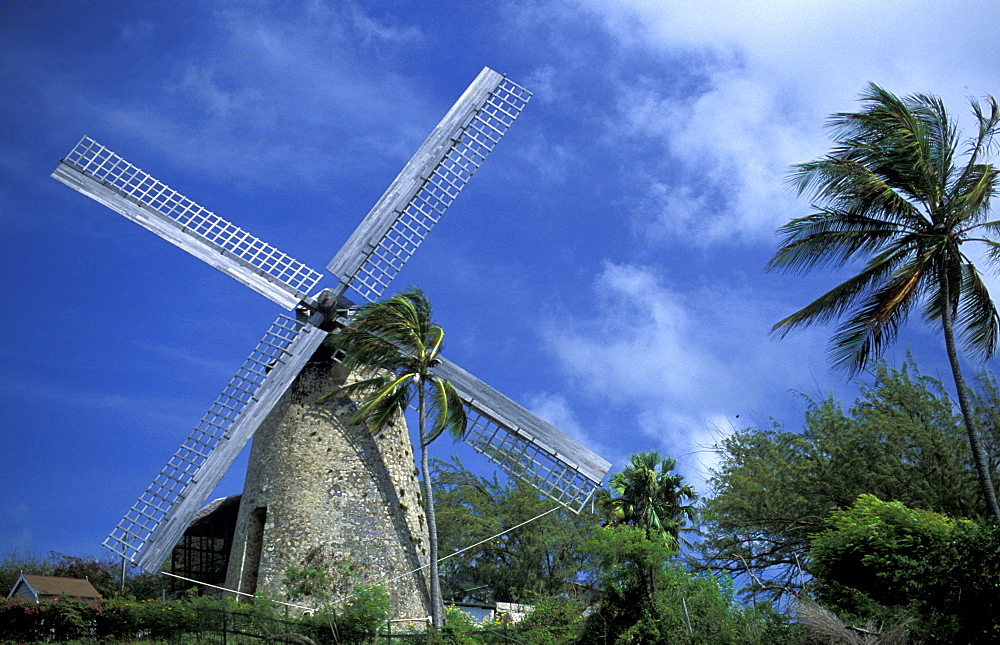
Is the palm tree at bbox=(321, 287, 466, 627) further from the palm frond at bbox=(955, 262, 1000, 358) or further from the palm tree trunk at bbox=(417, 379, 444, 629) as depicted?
the palm frond at bbox=(955, 262, 1000, 358)

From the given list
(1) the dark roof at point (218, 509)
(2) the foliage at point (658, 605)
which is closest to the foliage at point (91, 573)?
(1) the dark roof at point (218, 509)

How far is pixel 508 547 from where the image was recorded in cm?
2875

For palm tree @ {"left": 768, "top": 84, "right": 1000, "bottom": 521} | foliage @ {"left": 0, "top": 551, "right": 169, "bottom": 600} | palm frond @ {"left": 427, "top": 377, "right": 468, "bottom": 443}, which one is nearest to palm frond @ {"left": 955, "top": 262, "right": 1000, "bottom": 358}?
palm tree @ {"left": 768, "top": 84, "right": 1000, "bottom": 521}

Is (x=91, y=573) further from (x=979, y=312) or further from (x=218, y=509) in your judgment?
(x=979, y=312)

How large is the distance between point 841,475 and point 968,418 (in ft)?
14.0

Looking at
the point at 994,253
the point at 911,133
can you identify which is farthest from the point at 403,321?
the point at 994,253

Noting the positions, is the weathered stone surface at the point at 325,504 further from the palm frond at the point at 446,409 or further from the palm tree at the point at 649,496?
the palm tree at the point at 649,496

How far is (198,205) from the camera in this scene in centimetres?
1745

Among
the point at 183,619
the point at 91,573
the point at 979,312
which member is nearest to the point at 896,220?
the point at 979,312

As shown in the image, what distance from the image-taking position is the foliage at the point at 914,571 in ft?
30.6

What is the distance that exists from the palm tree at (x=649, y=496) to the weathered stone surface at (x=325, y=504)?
47.5 feet

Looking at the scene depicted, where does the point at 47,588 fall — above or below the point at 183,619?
below

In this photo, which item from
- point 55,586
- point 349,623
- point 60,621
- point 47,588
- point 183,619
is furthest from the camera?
point 55,586

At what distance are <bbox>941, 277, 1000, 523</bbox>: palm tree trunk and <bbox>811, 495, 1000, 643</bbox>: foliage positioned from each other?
3.17 meters
